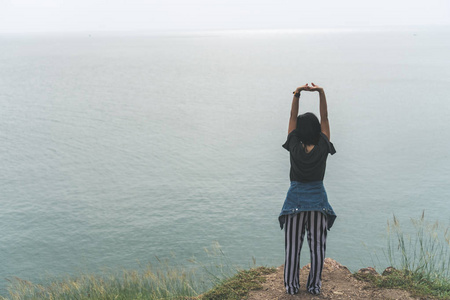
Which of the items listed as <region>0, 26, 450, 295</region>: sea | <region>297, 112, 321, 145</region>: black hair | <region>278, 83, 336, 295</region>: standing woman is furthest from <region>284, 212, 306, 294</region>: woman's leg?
<region>0, 26, 450, 295</region>: sea

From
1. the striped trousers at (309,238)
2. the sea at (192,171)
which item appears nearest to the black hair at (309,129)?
the striped trousers at (309,238)

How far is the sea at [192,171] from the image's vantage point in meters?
14.9

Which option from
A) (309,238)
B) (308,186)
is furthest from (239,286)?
(308,186)

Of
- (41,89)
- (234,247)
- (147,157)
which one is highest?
(41,89)

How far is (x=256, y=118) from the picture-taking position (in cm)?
3450

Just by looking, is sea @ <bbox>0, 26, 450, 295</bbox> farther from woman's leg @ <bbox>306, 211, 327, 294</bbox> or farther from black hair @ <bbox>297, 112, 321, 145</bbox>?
black hair @ <bbox>297, 112, 321, 145</bbox>

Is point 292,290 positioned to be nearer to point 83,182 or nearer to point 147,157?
point 83,182

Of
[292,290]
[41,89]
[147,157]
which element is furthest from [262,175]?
[41,89]

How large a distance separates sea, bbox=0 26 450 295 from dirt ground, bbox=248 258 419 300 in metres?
1.85

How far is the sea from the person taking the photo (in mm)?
14883

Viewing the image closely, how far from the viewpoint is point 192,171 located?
2272 centimetres

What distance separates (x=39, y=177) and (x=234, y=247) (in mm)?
11446

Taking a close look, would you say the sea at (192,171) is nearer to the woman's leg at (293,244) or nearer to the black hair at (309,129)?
the woman's leg at (293,244)

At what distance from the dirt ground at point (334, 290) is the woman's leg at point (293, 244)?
0.20m
